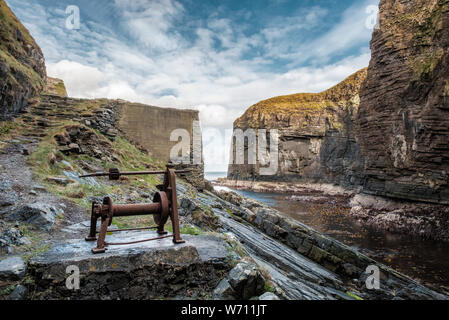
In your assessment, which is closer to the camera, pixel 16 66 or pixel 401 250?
pixel 16 66

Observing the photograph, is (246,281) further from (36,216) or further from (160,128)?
(160,128)

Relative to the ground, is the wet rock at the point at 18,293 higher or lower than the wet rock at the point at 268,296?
higher

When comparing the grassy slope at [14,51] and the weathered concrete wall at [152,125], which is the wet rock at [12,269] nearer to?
the grassy slope at [14,51]

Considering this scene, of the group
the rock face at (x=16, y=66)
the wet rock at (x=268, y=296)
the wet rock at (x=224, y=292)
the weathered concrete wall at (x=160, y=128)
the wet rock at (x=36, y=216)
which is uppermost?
the rock face at (x=16, y=66)

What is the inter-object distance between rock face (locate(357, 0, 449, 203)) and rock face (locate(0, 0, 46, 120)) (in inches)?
967

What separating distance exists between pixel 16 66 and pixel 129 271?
43.8ft

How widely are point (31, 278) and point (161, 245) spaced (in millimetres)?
1603

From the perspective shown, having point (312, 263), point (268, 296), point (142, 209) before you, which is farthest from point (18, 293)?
point (312, 263)

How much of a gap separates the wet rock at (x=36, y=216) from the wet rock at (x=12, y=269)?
5.69 feet

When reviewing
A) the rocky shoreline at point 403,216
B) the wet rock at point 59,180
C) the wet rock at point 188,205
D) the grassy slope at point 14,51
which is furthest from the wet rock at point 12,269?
the rocky shoreline at point 403,216

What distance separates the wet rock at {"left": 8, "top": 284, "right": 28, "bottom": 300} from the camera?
299cm

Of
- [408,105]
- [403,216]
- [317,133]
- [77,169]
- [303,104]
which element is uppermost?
[303,104]

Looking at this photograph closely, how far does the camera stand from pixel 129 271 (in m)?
3.41

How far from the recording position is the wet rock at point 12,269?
3189mm
